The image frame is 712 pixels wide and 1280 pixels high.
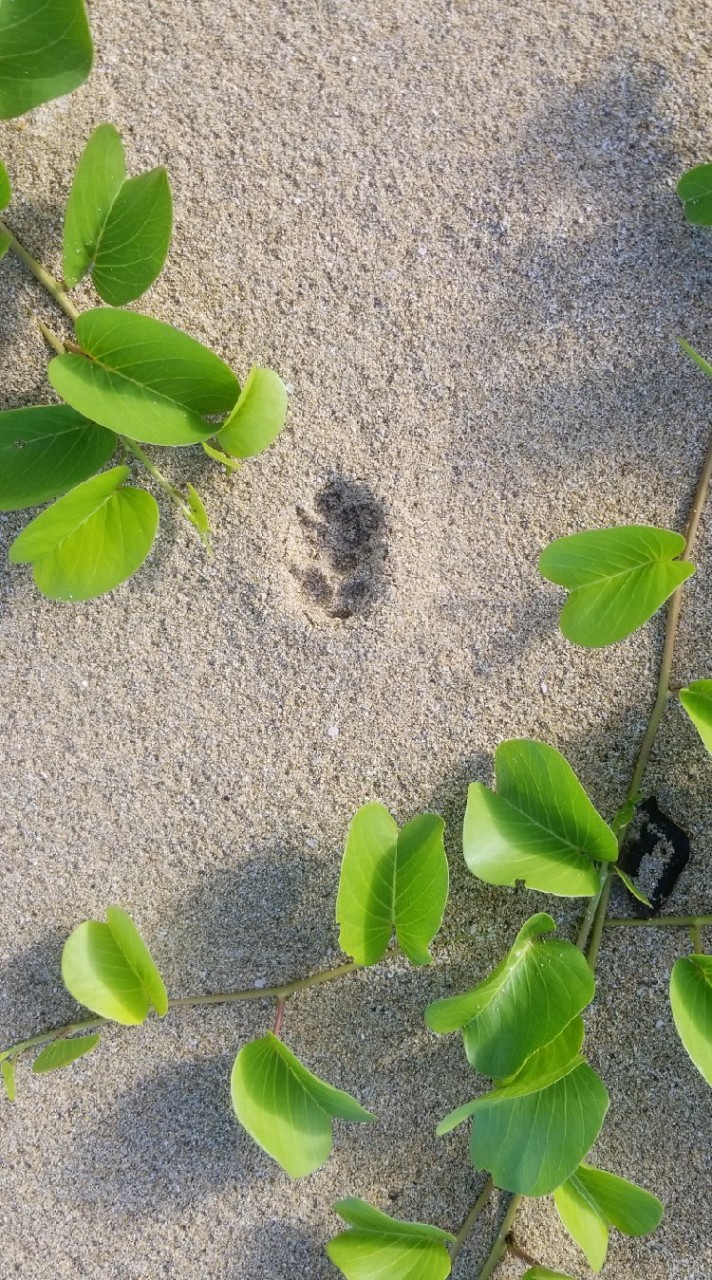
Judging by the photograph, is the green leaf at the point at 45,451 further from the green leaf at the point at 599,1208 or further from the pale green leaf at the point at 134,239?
the green leaf at the point at 599,1208

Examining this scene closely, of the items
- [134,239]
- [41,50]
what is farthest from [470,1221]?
[41,50]

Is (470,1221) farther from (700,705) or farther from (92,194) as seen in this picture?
(92,194)

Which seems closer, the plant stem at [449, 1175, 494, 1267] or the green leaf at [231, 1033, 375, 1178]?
the green leaf at [231, 1033, 375, 1178]

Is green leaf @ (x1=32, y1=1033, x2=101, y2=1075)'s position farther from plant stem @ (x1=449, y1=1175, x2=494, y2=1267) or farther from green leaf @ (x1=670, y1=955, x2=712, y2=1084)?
green leaf @ (x1=670, y1=955, x2=712, y2=1084)

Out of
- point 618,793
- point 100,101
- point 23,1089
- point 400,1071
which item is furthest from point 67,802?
point 100,101

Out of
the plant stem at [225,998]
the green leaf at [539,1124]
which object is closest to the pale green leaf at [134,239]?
the plant stem at [225,998]

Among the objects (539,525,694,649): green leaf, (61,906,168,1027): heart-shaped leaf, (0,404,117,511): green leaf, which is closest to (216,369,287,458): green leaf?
(0,404,117,511): green leaf
